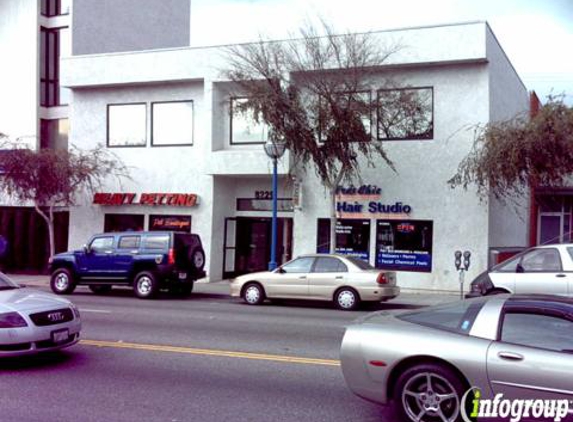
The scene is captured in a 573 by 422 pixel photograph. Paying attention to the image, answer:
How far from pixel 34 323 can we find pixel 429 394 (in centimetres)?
495

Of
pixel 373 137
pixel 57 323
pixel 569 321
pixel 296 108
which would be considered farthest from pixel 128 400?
pixel 373 137

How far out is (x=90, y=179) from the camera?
24.4m

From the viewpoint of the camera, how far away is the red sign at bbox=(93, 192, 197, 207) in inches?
920

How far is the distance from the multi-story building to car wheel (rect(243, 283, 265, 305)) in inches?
204

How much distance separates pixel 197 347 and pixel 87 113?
17.8 metres

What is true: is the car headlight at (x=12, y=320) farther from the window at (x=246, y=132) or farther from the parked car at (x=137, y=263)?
the window at (x=246, y=132)

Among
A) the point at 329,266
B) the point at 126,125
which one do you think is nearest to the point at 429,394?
the point at 329,266

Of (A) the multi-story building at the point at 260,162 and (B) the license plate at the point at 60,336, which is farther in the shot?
(A) the multi-story building at the point at 260,162

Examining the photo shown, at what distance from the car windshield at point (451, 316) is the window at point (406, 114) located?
44.7 ft

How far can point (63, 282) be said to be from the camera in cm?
1934

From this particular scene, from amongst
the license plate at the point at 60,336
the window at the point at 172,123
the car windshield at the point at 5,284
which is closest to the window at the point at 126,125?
the window at the point at 172,123

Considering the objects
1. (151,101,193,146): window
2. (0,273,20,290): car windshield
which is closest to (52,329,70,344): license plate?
(0,273,20,290): car windshield

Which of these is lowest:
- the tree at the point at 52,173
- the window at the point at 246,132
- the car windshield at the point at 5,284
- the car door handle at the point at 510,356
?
the car door handle at the point at 510,356

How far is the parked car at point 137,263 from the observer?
18.1 meters
